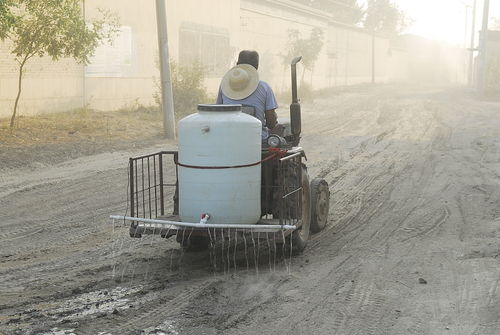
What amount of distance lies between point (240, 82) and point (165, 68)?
402 inches

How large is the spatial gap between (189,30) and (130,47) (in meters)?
5.08

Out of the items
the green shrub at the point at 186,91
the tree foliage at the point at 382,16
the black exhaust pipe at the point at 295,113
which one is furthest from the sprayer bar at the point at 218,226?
the tree foliage at the point at 382,16

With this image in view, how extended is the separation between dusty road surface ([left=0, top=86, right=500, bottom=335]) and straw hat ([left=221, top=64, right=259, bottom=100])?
1686 millimetres

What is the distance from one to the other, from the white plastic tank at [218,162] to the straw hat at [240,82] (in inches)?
29.6

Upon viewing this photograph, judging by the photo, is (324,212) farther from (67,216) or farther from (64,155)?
(64,155)

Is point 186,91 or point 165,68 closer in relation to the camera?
point 165,68

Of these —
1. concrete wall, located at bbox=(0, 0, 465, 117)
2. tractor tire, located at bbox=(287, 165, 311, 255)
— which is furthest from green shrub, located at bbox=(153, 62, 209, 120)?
tractor tire, located at bbox=(287, 165, 311, 255)

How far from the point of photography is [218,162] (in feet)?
20.6

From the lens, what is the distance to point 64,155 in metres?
14.1

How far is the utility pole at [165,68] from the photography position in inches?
666

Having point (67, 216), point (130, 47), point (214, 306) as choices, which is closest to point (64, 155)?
point (67, 216)

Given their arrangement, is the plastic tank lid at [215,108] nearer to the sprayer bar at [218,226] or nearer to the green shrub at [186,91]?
the sprayer bar at [218,226]

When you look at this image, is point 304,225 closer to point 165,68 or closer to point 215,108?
point 215,108

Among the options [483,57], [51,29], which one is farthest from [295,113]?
[483,57]
